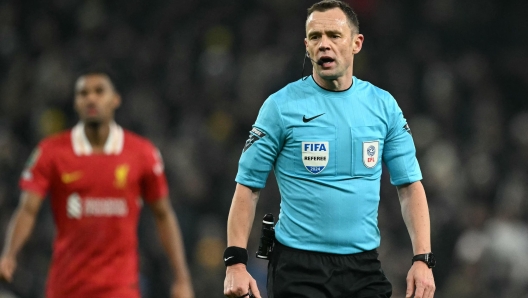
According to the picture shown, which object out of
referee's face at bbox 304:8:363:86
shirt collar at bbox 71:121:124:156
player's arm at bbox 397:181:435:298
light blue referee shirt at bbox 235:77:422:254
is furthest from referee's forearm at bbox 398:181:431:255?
shirt collar at bbox 71:121:124:156

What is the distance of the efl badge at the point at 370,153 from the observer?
4.48 m

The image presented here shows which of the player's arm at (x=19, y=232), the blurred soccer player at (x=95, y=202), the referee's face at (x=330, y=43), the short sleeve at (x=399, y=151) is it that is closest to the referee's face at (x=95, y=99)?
the blurred soccer player at (x=95, y=202)

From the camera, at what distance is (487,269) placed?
10508mm

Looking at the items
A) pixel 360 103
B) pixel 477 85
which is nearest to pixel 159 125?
pixel 477 85

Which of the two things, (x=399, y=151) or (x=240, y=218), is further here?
(x=399, y=151)

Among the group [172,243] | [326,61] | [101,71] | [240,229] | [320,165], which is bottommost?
→ [172,243]

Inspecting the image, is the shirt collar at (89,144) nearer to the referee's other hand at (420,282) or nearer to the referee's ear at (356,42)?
the referee's ear at (356,42)

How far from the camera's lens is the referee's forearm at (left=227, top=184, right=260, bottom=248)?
4.39m

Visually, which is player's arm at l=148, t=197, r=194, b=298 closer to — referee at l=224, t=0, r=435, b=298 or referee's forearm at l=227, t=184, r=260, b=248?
referee at l=224, t=0, r=435, b=298

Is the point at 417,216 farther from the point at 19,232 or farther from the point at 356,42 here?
the point at 19,232

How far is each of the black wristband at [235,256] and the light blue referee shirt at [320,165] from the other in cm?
24

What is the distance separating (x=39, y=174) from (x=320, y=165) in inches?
99.4

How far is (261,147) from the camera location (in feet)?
14.5

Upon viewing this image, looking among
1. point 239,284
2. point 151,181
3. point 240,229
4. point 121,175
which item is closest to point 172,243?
point 151,181
